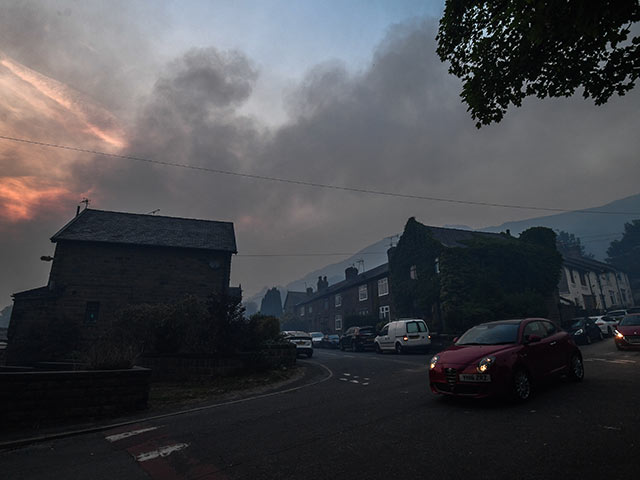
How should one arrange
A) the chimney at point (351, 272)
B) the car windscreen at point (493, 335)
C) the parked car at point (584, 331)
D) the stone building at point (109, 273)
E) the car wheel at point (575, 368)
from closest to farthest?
the car windscreen at point (493, 335) → the car wheel at point (575, 368) → the parked car at point (584, 331) → the stone building at point (109, 273) → the chimney at point (351, 272)

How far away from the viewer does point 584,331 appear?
1975 centimetres

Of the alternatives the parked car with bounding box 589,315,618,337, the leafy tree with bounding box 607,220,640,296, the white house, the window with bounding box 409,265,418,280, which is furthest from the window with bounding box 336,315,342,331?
the leafy tree with bounding box 607,220,640,296

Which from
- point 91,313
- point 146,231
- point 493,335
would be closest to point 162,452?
→ point 493,335

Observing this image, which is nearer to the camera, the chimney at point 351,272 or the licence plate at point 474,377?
the licence plate at point 474,377

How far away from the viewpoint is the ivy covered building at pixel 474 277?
75.7ft

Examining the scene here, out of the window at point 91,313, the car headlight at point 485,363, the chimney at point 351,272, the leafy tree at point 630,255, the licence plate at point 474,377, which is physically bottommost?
the licence plate at point 474,377

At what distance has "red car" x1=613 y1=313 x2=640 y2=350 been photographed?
44.7 ft

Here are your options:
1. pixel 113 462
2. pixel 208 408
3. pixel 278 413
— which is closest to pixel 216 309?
pixel 208 408

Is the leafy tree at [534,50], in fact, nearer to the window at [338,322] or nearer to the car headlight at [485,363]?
the car headlight at [485,363]

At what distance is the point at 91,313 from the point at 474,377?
82.8ft

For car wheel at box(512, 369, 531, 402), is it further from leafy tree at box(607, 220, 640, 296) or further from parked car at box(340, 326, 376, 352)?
leafy tree at box(607, 220, 640, 296)

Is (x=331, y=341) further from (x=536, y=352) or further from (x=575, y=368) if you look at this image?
(x=536, y=352)

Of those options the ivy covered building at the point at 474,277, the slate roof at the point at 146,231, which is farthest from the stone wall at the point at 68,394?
the ivy covered building at the point at 474,277

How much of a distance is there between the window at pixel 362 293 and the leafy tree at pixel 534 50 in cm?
3374
